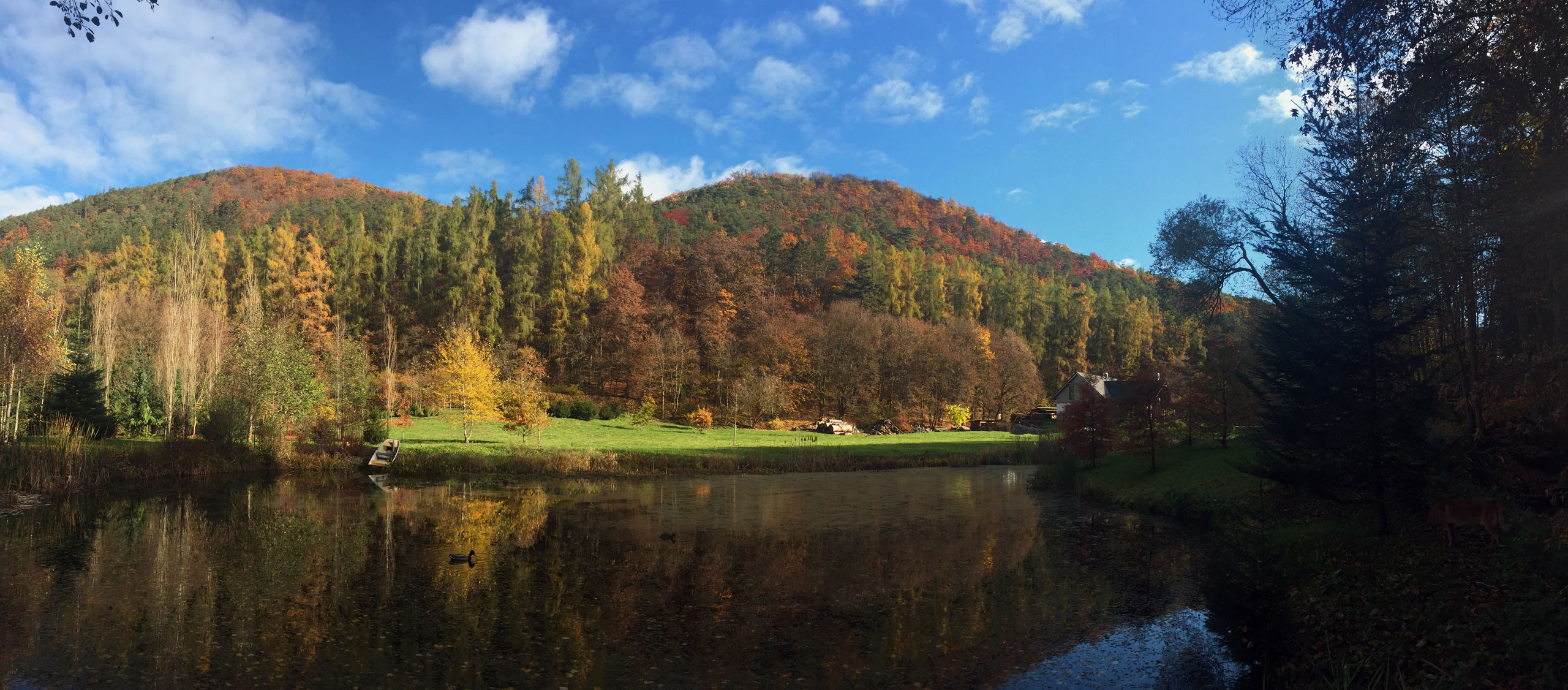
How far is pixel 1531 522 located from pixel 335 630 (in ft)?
53.2

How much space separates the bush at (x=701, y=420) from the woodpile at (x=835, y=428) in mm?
7575

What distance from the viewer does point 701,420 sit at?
50.4 m

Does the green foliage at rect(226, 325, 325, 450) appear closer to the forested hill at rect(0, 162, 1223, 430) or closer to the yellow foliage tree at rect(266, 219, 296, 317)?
the forested hill at rect(0, 162, 1223, 430)

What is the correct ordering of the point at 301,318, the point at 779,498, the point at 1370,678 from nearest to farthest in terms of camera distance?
the point at 1370,678, the point at 779,498, the point at 301,318

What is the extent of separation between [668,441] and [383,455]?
1370 cm

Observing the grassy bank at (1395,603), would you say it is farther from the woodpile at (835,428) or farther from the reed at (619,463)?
the woodpile at (835,428)

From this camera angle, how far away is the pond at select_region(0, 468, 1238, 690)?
8.30m

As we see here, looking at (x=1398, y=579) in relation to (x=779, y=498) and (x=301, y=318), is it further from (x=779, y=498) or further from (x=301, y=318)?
(x=301, y=318)

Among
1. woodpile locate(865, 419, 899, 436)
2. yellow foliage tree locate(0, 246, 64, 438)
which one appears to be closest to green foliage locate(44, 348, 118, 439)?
yellow foliage tree locate(0, 246, 64, 438)

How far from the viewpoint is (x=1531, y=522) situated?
33.1 feet

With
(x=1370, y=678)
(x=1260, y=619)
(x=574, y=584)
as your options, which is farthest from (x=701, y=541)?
(x=1370, y=678)

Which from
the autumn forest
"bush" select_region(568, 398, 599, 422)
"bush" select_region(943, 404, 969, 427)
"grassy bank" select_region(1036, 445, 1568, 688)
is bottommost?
"grassy bank" select_region(1036, 445, 1568, 688)

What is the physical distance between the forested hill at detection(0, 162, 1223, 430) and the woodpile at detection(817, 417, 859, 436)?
3.87 m

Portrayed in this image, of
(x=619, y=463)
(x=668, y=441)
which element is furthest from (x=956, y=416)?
(x=619, y=463)
